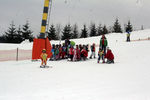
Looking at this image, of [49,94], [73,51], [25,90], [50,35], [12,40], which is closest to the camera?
[49,94]

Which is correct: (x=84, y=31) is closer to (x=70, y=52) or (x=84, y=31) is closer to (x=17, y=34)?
(x=17, y=34)

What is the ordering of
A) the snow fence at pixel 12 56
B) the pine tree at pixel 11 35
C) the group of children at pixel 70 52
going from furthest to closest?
the pine tree at pixel 11 35
the snow fence at pixel 12 56
the group of children at pixel 70 52

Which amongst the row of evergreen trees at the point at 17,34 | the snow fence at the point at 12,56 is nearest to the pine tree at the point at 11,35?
the row of evergreen trees at the point at 17,34

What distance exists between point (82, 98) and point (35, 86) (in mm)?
1609

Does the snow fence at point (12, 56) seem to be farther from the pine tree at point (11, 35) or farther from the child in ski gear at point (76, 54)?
the pine tree at point (11, 35)

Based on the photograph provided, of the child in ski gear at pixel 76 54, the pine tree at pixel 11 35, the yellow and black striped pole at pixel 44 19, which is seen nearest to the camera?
the yellow and black striped pole at pixel 44 19

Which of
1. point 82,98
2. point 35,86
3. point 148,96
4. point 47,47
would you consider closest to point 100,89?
point 82,98

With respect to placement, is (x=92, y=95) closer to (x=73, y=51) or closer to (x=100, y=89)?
(x=100, y=89)

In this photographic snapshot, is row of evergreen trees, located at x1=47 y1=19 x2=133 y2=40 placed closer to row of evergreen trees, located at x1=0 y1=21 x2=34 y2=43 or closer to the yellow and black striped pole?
row of evergreen trees, located at x1=0 y1=21 x2=34 y2=43

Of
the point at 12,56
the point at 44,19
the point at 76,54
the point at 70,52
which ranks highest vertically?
the point at 44,19

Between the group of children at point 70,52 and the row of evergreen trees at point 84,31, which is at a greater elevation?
the row of evergreen trees at point 84,31

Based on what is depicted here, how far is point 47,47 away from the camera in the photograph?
10578 millimetres

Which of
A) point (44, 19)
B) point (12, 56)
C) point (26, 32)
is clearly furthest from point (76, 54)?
point (26, 32)

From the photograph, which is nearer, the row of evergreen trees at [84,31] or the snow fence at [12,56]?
the snow fence at [12,56]
